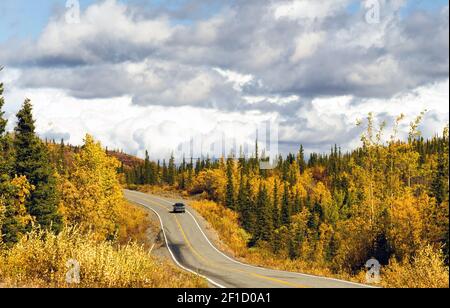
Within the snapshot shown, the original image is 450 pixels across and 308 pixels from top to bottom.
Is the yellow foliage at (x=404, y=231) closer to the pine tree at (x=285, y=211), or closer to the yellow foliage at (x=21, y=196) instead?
the yellow foliage at (x=21, y=196)

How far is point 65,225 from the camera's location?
753 inches

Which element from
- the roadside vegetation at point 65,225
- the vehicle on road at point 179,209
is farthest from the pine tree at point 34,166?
the vehicle on road at point 179,209

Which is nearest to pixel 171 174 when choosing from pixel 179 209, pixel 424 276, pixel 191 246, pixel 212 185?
pixel 212 185

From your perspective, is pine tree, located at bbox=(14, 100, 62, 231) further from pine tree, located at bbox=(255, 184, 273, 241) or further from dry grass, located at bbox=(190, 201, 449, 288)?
pine tree, located at bbox=(255, 184, 273, 241)

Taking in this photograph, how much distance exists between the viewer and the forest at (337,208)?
24.7m

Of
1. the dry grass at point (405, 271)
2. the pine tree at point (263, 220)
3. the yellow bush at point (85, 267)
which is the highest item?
the yellow bush at point (85, 267)

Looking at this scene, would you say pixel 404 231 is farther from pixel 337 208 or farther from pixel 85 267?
pixel 337 208

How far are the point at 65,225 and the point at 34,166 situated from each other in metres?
20.9

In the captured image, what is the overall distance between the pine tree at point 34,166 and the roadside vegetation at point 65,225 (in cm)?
7

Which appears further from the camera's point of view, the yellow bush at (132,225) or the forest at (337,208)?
the yellow bush at (132,225)

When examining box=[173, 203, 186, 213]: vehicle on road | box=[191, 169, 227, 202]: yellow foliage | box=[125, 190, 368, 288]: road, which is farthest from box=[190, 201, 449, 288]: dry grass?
box=[191, 169, 227, 202]: yellow foliage

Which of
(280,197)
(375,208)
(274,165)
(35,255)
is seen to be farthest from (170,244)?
(274,165)

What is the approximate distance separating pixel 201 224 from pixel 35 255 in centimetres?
4792
